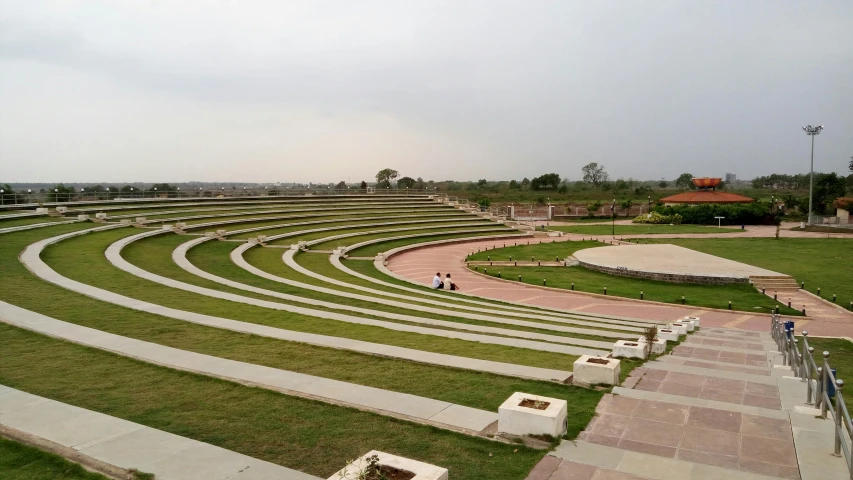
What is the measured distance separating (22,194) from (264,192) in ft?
71.9

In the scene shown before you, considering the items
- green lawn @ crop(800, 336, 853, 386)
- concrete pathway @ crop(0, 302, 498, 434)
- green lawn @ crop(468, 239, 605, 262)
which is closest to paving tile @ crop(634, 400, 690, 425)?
concrete pathway @ crop(0, 302, 498, 434)

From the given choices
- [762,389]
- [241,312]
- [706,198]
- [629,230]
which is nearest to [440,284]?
[241,312]

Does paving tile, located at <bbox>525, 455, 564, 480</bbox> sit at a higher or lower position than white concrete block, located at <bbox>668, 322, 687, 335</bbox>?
higher

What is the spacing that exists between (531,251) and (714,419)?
35119mm

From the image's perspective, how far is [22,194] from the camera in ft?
127

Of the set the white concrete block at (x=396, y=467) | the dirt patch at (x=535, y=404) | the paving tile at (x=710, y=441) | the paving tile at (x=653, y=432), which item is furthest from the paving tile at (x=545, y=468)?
the paving tile at (x=710, y=441)

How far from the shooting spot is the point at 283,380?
8.08 m

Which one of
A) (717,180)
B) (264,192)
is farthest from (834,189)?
(264,192)

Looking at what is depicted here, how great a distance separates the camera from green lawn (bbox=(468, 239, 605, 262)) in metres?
38.0

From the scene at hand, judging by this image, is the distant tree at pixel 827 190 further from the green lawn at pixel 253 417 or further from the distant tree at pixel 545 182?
the green lawn at pixel 253 417

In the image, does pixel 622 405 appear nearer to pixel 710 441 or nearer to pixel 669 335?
pixel 710 441

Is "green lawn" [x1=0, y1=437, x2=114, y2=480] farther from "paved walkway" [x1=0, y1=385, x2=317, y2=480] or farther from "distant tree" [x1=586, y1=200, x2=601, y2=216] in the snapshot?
"distant tree" [x1=586, y1=200, x2=601, y2=216]

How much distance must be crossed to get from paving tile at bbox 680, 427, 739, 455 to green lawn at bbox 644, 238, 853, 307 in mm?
22500

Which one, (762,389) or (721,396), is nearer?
(721,396)
